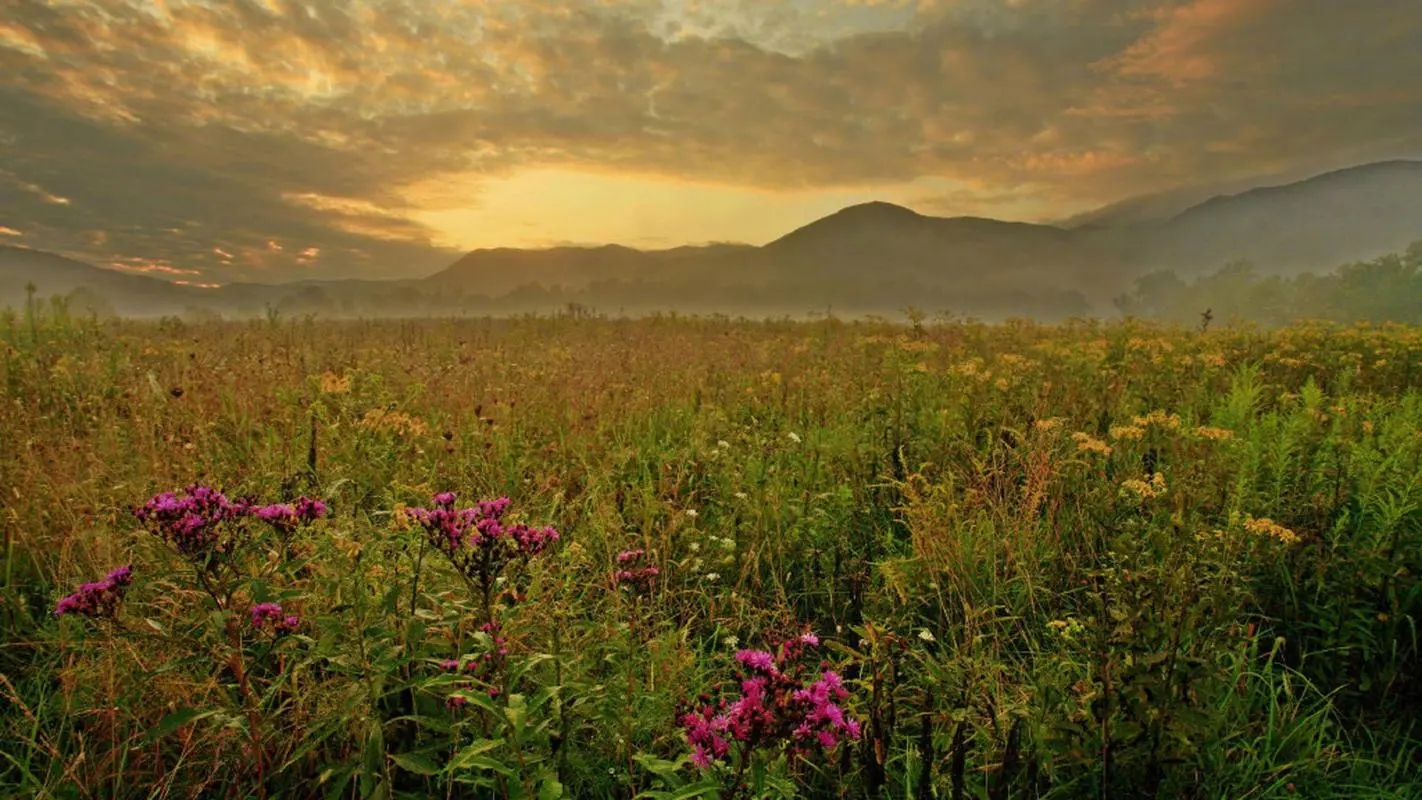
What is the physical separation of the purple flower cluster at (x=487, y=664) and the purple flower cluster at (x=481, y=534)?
0.64 feet

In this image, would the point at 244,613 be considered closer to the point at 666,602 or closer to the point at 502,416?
the point at 666,602

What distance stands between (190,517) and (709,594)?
2360mm

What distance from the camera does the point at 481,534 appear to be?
1.93 meters

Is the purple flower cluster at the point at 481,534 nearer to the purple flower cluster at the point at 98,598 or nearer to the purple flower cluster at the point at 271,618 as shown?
the purple flower cluster at the point at 271,618

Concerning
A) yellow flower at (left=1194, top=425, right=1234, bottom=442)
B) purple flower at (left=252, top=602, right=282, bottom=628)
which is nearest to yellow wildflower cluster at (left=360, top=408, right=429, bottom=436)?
purple flower at (left=252, top=602, right=282, bottom=628)

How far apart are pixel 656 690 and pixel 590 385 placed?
4.61 metres

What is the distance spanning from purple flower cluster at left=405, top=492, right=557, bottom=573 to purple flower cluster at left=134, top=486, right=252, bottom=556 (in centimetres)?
54

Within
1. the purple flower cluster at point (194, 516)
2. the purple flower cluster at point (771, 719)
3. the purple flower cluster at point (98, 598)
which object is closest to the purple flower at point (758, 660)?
the purple flower cluster at point (771, 719)

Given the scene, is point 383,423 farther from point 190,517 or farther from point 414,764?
point 414,764

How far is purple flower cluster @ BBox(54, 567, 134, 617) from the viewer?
1.94 m

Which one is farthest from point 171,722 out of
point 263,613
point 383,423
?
point 383,423

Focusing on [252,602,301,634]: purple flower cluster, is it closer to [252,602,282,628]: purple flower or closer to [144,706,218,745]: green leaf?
[252,602,282,628]: purple flower

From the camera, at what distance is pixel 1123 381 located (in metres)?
6.42

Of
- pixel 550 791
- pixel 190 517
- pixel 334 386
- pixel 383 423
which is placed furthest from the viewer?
pixel 334 386
